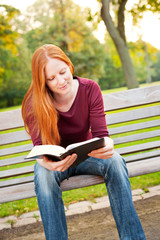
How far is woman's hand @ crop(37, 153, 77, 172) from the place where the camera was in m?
1.89

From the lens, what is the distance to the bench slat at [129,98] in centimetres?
298

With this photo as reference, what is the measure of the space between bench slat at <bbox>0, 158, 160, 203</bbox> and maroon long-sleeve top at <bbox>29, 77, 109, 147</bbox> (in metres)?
0.34

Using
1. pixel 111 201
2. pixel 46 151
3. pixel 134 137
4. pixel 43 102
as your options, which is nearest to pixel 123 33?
pixel 134 137

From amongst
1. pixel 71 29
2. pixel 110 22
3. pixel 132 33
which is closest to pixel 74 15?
pixel 71 29

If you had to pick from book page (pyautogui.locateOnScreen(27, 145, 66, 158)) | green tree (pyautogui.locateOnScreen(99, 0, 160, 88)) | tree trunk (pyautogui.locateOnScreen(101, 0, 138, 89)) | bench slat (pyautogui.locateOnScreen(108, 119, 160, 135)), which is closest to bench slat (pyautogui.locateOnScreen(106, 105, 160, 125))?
bench slat (pyautogui.locateOnScreen(108, 119, 160, 135))

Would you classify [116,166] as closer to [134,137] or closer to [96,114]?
[96,114]

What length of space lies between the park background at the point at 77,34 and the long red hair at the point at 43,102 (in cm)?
705

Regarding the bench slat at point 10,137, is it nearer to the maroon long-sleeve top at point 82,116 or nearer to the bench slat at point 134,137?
the maroon long-sleeve top at point 82,116

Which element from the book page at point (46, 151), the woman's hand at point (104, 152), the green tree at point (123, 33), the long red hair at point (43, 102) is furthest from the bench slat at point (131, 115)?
the green tree at point (123, 33)

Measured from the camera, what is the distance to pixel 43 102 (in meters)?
2.25

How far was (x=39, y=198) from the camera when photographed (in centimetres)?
198

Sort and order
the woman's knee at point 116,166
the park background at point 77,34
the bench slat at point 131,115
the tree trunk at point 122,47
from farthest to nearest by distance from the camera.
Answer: the park background at point 77,34, the tree trunk at point 122,47, the bench slat at point 131,115, the woman's knee at point 116,166

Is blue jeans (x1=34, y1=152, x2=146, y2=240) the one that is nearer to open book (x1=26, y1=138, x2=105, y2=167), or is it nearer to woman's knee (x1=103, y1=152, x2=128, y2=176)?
woman's knee (x1=103, y1=152, x2=128, y2=176)

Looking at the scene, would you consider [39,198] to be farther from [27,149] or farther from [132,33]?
[132,33]
